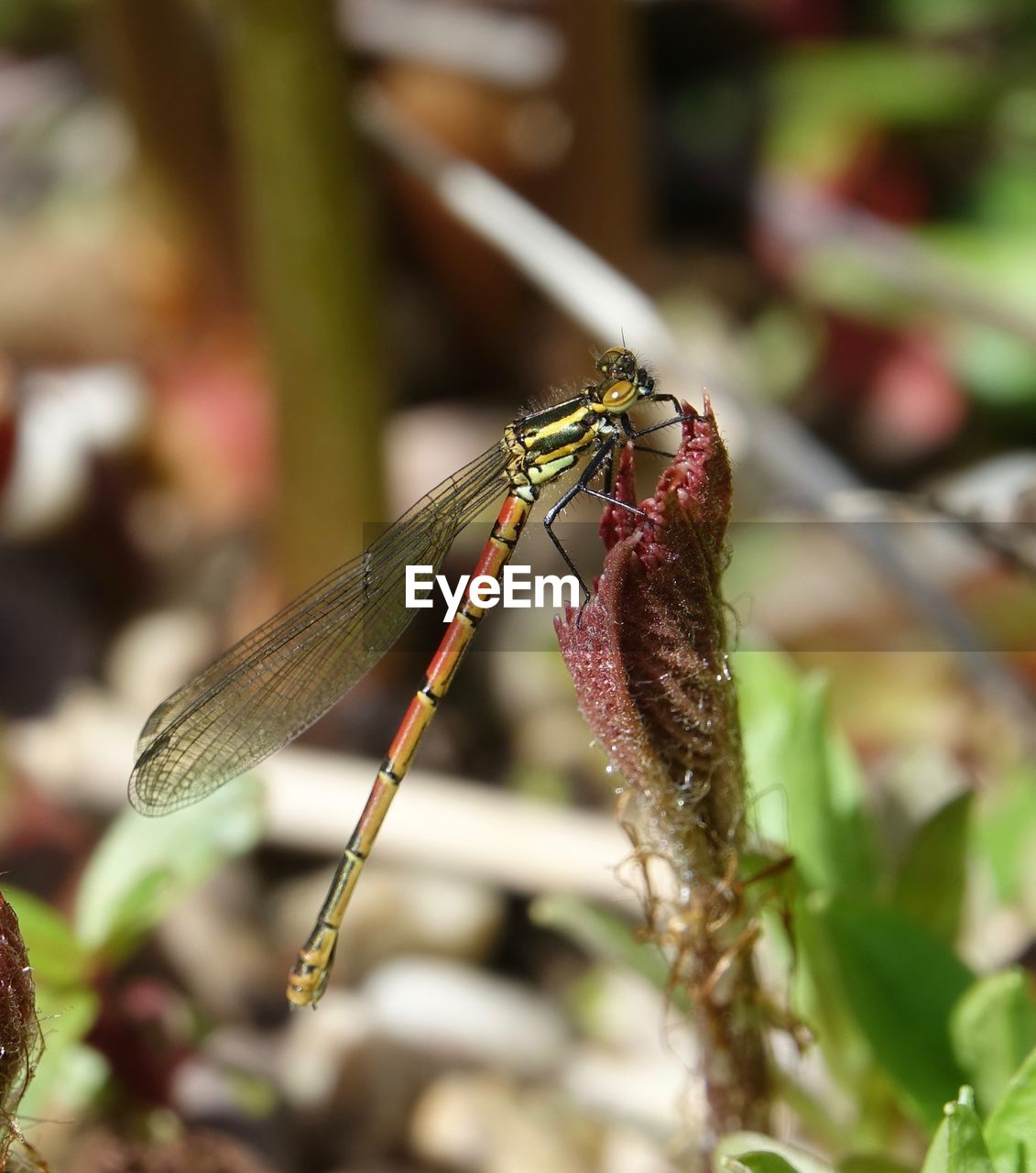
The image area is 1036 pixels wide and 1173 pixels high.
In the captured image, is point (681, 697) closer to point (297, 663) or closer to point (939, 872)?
point (939, 872)

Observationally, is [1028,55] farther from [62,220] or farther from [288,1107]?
[288,1107]

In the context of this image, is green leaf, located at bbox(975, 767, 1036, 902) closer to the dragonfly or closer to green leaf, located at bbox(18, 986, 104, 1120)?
the dragonfly

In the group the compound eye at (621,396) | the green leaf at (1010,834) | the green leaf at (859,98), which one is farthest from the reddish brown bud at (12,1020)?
the green leaf at (859,98)

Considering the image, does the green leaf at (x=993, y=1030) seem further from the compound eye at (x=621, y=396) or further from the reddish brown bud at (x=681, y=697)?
the compound eye at (x=621, y=396)

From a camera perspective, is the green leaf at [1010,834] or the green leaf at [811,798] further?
the green leaf at [1010,834]

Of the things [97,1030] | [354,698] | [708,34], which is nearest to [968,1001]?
[97,1030]

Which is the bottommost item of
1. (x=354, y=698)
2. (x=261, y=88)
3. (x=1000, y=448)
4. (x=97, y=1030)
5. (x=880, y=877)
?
(x=97, y=1030)
